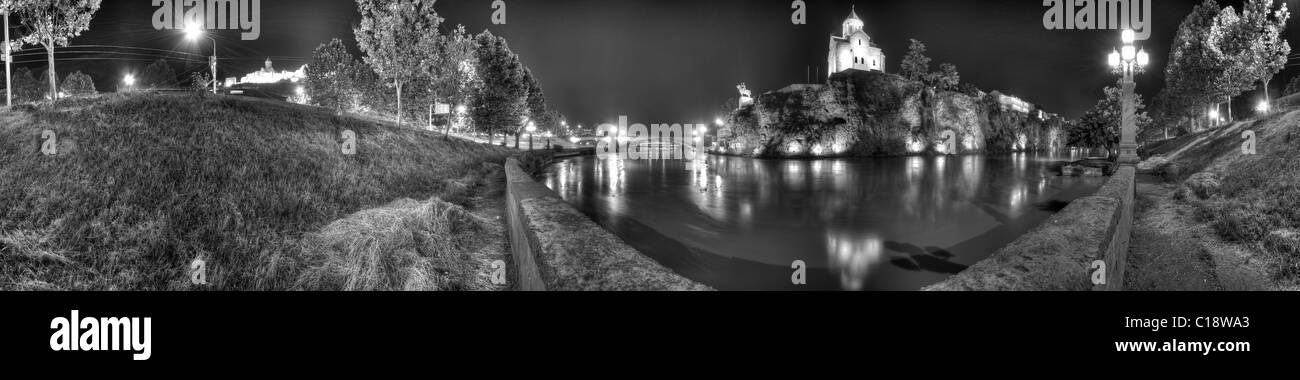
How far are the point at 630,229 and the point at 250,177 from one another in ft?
31.5

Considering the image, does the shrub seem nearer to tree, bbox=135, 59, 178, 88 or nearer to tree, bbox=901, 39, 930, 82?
tree, bbox=901, 39, 930, 82

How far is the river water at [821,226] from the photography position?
9633 millimetres

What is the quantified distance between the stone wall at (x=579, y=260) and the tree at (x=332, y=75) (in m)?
73.4

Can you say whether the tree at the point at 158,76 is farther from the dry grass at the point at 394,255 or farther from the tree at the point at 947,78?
the tree at the point at 947,78

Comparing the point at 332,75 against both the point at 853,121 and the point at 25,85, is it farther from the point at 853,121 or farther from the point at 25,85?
the point at 25,85

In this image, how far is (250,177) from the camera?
11414 mm

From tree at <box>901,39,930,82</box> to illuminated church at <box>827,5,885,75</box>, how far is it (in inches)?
217

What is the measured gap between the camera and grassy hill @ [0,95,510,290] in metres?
6.62

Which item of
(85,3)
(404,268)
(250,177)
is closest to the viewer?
(404,268)

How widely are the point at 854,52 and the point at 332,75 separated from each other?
98.2 meters

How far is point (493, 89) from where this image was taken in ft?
155

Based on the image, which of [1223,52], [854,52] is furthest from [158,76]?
[1223,52]
